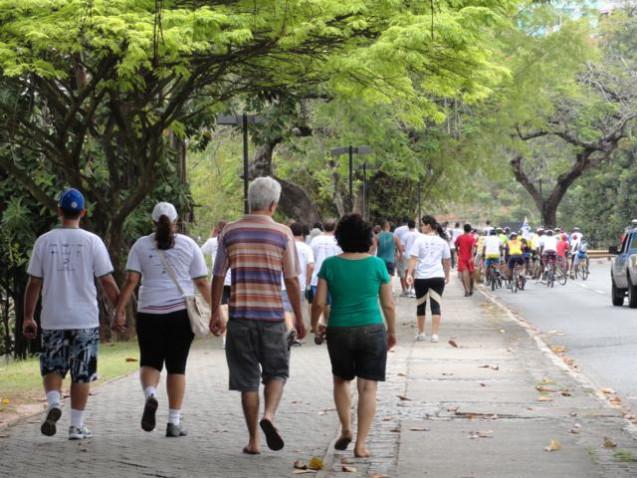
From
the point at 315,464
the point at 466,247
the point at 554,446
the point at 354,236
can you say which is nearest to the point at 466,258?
the point at 466,247

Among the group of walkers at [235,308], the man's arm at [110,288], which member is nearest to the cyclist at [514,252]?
the group of walkers at [235,308]

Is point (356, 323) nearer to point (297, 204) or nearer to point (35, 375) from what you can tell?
point (35, 375)

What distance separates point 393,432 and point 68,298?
255 centimetres

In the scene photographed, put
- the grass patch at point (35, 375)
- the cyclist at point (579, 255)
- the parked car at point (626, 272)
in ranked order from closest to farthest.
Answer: the grass patch at point (35, 375) → the parked car at point (626, 272) → the cyclist at point (579, 255)

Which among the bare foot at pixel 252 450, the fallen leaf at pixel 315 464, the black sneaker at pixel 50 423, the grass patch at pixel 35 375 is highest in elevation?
the black sneaker at pixel 50 423

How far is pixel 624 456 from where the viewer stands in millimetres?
9062

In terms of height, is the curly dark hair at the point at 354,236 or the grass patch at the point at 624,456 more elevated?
the curly dark hair at the point at 354,236

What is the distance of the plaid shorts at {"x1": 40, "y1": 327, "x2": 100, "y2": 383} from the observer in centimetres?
956

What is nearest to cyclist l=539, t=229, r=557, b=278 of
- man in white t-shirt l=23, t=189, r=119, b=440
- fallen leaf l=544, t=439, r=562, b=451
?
fallen leaf l=544, t=439, r=562, b=451

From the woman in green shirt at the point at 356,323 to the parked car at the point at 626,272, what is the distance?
19.4 m

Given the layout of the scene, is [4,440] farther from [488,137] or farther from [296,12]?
[488,137]

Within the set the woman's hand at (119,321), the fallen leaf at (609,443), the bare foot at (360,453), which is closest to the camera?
the bare foot at (360,453)

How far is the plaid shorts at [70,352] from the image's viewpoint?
9.56 meters

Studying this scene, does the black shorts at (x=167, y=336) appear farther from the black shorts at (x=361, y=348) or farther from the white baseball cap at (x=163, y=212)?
the black shorts at (x=361, y=348)
